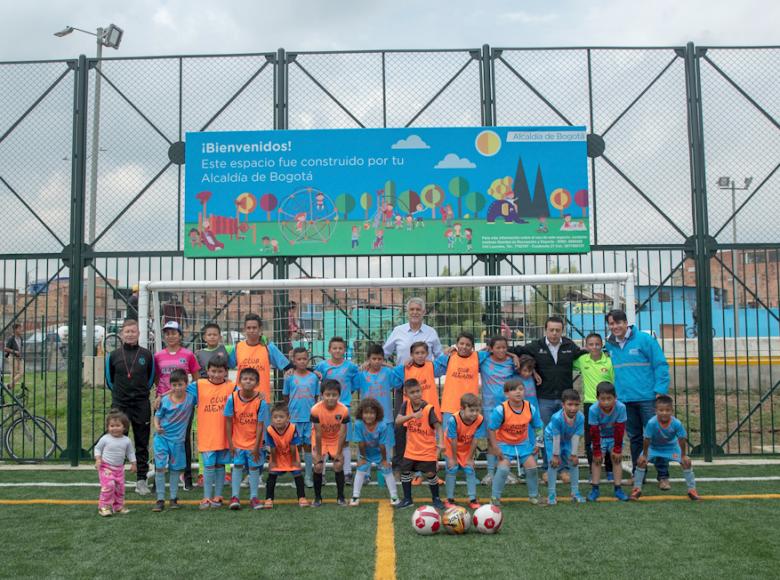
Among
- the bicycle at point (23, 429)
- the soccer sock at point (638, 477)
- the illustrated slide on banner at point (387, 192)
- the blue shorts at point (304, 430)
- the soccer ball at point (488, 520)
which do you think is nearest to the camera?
the soccer ball at point (488, 520)

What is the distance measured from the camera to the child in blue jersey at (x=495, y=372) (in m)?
7.79

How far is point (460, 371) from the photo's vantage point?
7734 millimetres

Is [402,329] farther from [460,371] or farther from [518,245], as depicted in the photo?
[518,245]

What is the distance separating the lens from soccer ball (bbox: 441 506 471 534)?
578 cm

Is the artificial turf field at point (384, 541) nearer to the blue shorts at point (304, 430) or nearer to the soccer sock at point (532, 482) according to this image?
the soccer sock at point (532, 482)

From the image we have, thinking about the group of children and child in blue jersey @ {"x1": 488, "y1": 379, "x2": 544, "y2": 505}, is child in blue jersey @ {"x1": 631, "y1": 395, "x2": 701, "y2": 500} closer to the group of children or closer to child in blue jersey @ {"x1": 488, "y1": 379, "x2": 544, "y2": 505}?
the group of children

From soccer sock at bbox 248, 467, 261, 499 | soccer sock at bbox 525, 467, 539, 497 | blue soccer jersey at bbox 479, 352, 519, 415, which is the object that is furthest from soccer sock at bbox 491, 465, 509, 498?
soccer sock at bbox 248, 467, 261, 499

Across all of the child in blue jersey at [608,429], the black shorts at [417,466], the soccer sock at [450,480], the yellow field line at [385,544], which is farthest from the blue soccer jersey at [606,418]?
the yellow field line at [385,544]

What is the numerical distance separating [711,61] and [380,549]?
325 inches

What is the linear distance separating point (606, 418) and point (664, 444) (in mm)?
668

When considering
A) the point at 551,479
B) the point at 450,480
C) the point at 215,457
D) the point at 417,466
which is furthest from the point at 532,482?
the point at 215,457

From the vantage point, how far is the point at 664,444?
7.46m

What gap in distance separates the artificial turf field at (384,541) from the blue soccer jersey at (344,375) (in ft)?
3.43

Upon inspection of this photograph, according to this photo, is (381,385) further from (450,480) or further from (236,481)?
(236,481)
